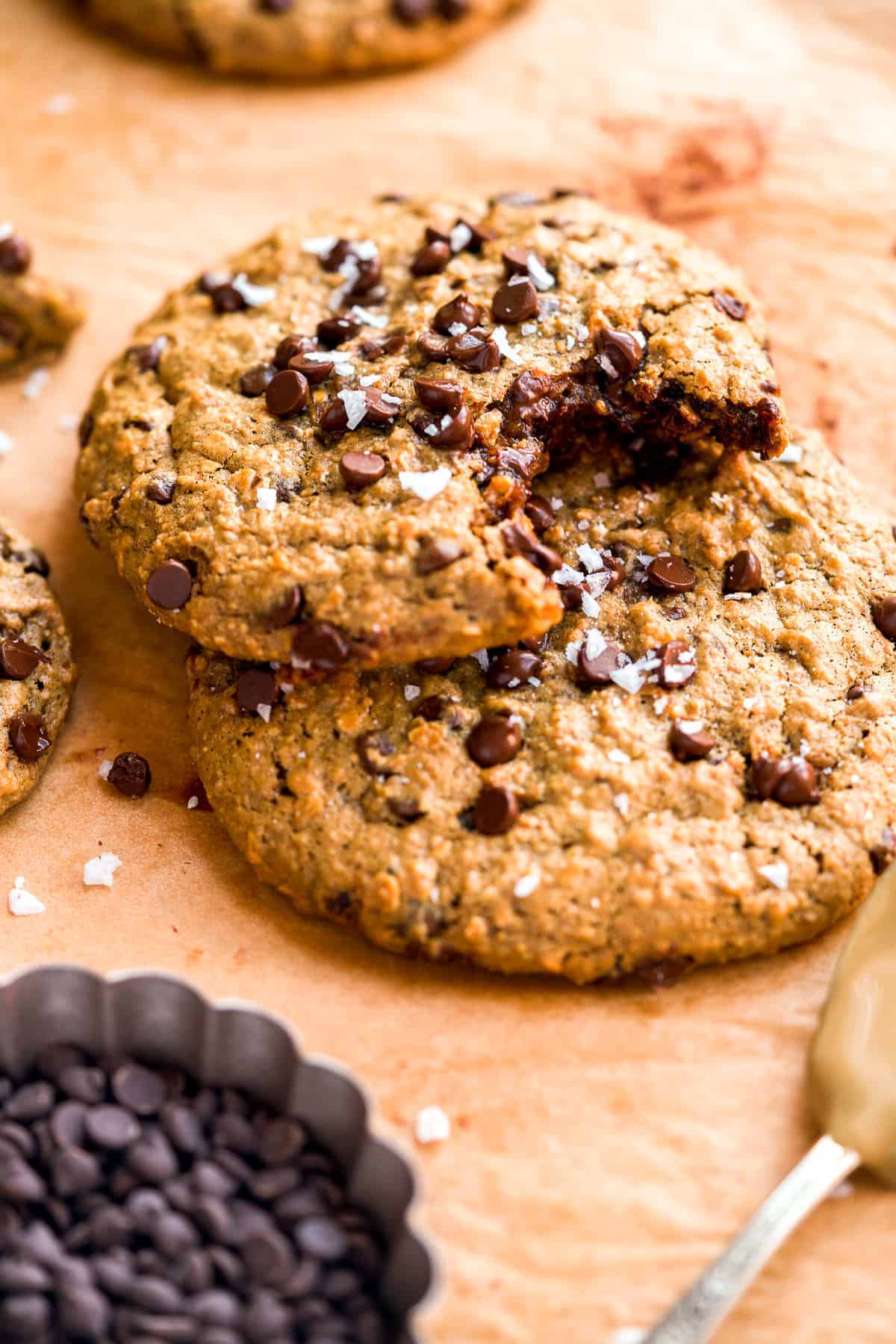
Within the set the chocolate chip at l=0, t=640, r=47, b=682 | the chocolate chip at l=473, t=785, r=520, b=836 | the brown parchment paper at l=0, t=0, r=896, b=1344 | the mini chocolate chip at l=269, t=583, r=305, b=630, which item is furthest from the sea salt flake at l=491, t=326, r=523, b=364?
the chocolate chip at l=0, t=640, r=47, b=682

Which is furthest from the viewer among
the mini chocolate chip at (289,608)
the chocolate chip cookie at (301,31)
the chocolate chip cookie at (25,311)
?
the chocolate chip cookie at (301,31)

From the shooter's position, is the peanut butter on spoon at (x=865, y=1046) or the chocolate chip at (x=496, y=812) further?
the chocolate chip at (x=496, y=812)

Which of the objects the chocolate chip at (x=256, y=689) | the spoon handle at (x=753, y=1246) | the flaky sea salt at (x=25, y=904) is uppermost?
the chocolate chip at (x=256, y=689)

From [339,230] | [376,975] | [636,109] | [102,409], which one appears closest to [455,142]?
[636,109]

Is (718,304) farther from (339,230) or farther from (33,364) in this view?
(33,364)

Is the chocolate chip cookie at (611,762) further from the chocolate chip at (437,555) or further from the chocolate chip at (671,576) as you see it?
the chocolate chip at (437,555)

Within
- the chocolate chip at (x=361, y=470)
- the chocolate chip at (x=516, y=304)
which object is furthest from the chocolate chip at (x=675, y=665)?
the chocolate chip at (x=516, y=304)
